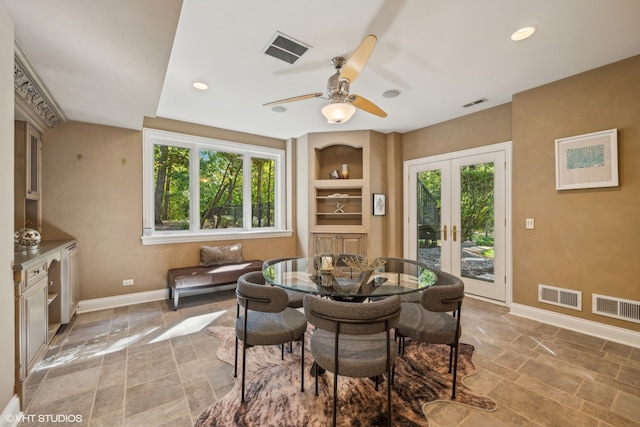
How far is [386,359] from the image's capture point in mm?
1564

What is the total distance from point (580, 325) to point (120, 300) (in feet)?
18.7

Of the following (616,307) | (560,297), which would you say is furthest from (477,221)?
(616,307)

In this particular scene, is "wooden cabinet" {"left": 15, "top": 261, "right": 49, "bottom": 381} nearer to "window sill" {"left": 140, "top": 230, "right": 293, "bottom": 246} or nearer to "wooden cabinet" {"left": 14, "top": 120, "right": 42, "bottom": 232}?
"wooden cabinet" {"left": 14, "top": 120, "right": 42, "bottom": 232}

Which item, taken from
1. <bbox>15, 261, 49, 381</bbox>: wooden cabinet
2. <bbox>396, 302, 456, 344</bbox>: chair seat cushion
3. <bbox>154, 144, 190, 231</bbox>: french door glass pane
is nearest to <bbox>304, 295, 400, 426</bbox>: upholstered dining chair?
<bbox>396, 302, 456, 344</bbox>: chair seat cushion

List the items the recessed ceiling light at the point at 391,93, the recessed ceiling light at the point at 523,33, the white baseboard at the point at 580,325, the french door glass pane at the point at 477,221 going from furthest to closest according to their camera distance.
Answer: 1. the french door glass pane at the point at 477,221
2. the recessed ceiling light at the point at 391,93
3. the white baseboard at the point at 580,325
4. the recessed ceiling light at the point at 523,33

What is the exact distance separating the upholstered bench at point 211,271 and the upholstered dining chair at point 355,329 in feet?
8.46

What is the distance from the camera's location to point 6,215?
1.70 metres

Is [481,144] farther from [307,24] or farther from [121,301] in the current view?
[121,301]

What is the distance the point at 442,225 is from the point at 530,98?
6.81 ft

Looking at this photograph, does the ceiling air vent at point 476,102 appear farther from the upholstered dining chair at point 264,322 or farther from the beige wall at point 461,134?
the upholstered dining chair at point 264,322

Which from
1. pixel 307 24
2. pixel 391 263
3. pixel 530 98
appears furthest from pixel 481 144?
pixel 307 24

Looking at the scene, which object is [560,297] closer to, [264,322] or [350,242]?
[350,242]

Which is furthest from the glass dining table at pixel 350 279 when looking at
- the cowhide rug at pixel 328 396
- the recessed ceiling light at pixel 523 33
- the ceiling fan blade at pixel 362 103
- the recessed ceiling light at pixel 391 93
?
the recessed ceiling light at pixel 523 33

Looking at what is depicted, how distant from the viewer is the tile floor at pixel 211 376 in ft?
5.84
